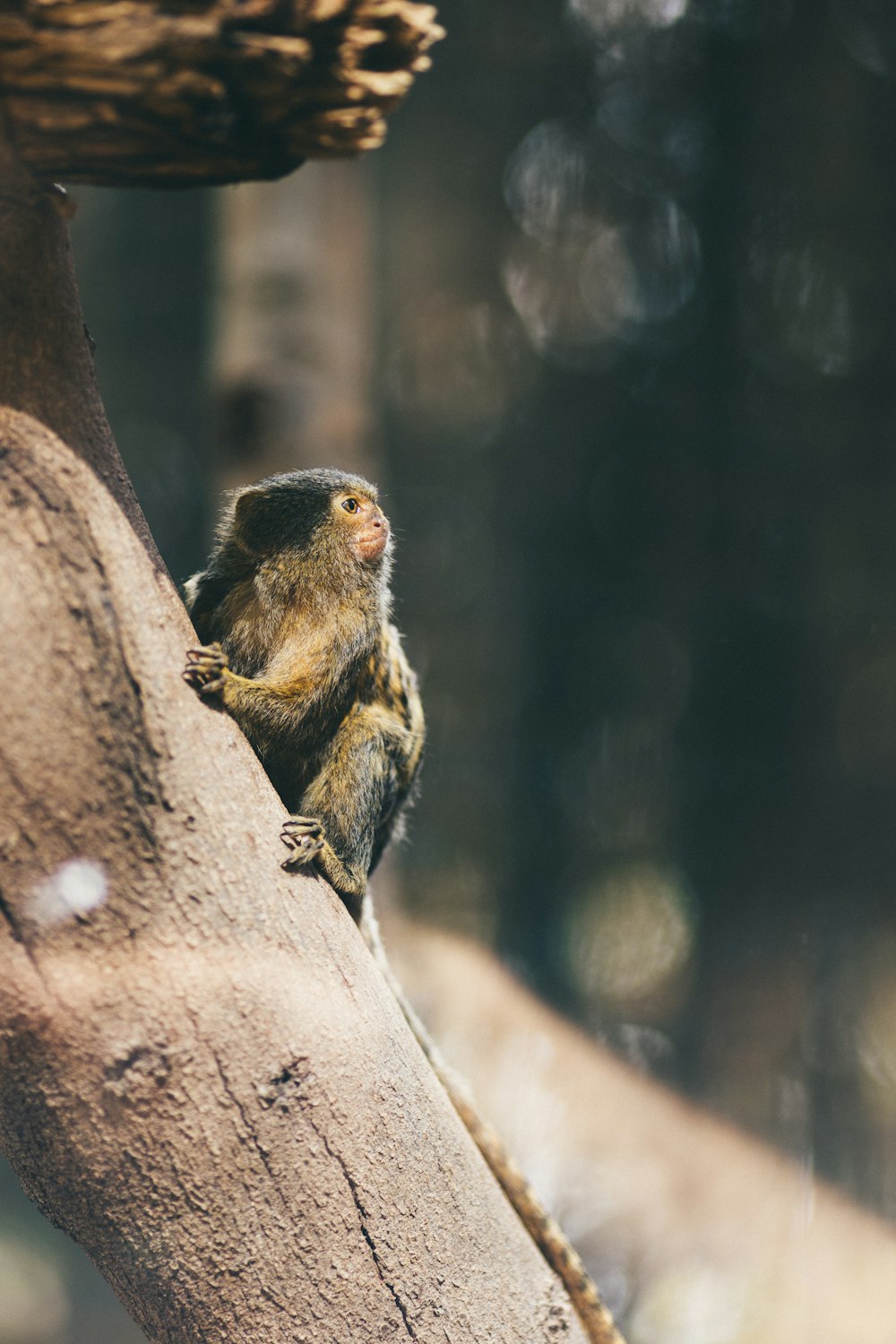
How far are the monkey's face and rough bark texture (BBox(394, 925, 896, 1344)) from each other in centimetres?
270

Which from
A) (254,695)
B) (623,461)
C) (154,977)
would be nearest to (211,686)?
(254,695)

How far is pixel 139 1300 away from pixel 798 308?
420 cm

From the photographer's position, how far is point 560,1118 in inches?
160

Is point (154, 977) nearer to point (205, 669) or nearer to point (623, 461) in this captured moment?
point (205, 669)

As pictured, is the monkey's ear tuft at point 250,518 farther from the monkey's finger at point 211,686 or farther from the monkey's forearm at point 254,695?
the monkey's finger at point 211,686

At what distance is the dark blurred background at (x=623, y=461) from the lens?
4.07m

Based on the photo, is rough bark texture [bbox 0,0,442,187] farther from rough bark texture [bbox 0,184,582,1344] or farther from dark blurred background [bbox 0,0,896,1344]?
dark blurred background [bbox 0,0,896,1344]

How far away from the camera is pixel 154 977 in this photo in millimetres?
1206

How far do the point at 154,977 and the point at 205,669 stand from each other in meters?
0.36

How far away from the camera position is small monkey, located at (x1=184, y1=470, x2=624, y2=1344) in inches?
65.0

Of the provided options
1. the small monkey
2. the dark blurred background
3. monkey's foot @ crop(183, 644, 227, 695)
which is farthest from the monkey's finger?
the dark blurred background

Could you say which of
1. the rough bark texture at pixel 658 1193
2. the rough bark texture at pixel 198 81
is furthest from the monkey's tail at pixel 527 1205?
the rough bark texture at pixel 658 1193

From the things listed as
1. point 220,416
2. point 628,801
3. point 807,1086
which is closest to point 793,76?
point 220,416

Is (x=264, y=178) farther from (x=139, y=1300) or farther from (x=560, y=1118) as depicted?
(x=560, y=1118)
